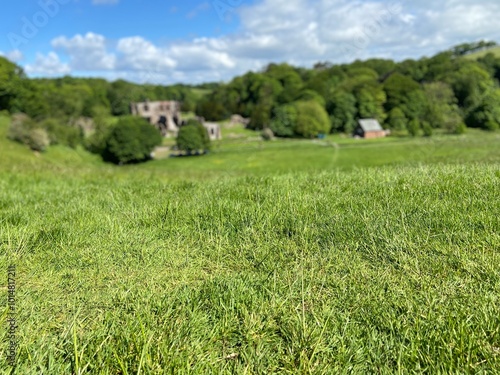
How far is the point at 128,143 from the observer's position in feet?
273

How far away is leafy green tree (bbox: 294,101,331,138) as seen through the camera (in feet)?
344

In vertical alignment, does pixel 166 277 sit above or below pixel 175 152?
above

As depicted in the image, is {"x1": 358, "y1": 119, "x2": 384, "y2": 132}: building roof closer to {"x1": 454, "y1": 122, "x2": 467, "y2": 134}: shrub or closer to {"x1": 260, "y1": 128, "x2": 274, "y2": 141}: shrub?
{"x1": 454, "y1": 122, "x2": 467, "y2": 134}: shrub

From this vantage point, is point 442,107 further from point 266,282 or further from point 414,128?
point 266,282

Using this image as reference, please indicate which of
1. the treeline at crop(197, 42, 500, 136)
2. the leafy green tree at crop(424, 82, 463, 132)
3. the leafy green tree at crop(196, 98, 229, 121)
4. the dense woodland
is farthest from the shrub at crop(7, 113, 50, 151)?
the leafy green tree at crop(424, 82, 463, 132)

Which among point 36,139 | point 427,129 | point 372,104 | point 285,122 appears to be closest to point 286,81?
point 285,122

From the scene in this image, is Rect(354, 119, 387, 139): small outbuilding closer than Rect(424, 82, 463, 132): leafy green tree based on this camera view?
No

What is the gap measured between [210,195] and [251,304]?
3.05 meters

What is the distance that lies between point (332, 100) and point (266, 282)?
4738 inches

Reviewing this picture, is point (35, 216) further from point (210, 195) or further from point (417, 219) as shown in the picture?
point (417, 219)

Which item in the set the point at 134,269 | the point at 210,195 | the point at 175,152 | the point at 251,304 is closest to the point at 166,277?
the point at 134,269

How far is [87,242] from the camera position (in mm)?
3775

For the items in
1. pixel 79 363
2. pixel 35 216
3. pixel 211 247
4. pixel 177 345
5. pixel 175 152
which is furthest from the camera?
pixel 175 152

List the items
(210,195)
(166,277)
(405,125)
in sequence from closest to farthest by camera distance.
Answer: (166,277), (210,195), (405,125)
